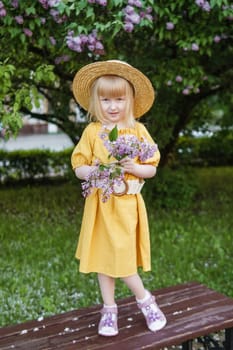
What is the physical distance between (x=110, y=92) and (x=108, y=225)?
602 millimetres

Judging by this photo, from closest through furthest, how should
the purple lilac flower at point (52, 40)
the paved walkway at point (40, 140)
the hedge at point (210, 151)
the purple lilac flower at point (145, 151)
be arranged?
the purple lilac flower at point (145, 151) < the purple lilac flower at point (52, 40) < the hedge at point (210, 151) < the paved walkway at point (40, 140)

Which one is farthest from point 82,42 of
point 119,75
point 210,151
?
point 210,151

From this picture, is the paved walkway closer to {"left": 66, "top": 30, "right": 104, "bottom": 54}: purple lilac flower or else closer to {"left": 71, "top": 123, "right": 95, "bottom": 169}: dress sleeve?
{"left": 66, "top": 30, "right": 104, "bottom": 54}: purple lilac flower

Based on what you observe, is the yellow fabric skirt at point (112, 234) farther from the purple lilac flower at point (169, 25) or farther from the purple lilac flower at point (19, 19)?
the purple lilac flower at point (169, 25)

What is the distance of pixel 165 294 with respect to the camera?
3273 mm

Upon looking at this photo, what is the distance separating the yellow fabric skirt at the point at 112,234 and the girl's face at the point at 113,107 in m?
0.35

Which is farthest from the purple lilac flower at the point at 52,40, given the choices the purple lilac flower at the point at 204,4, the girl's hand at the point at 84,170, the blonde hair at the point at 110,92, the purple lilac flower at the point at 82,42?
the girl's hand at the point at 84,170

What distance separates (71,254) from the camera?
5336 mm

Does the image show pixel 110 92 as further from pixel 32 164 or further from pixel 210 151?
pixel 210 151

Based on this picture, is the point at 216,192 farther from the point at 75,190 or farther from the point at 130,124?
the point at 130,124

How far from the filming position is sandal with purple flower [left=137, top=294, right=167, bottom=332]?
273 cm

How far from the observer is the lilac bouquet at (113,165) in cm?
245

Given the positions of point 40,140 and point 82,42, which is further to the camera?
point 40,140

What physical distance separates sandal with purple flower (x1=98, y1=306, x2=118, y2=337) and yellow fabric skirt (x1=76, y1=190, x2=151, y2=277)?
0.76 ft
